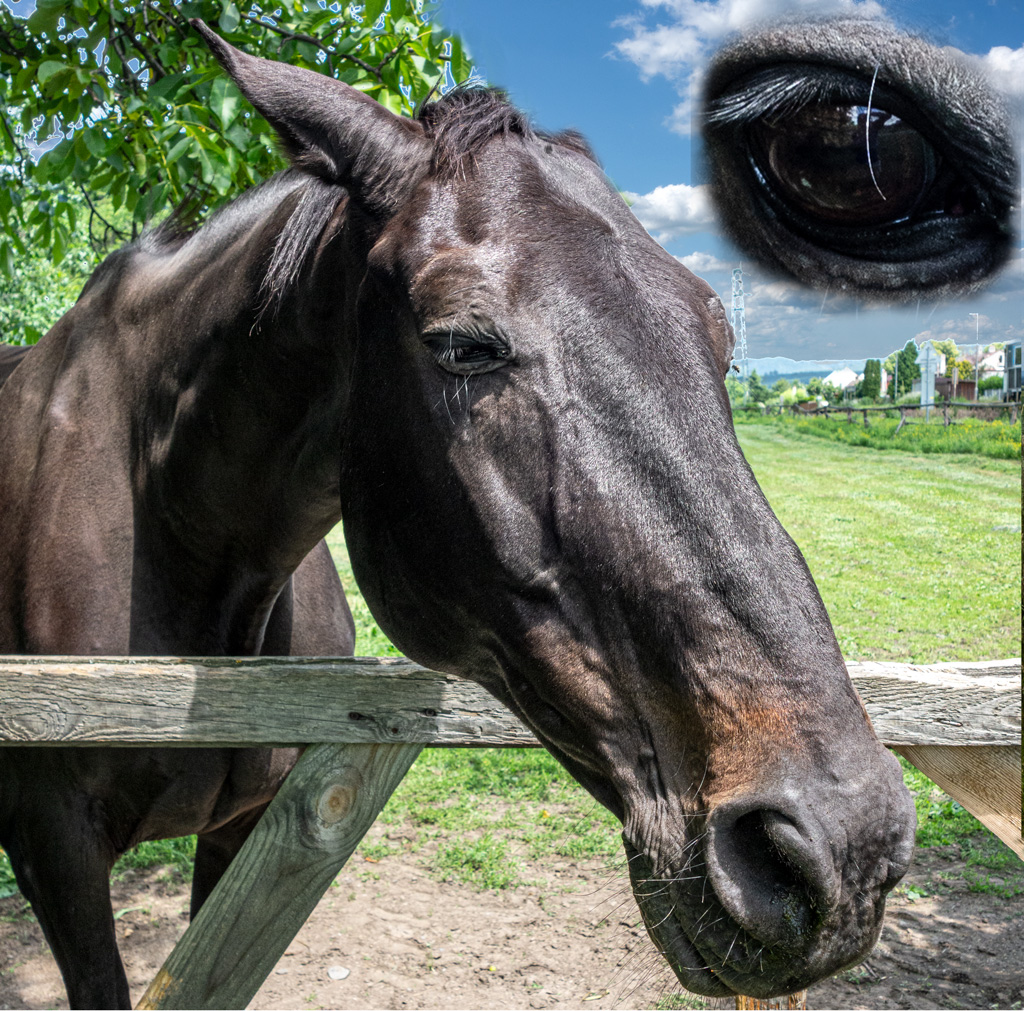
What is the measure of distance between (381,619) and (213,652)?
82 cm

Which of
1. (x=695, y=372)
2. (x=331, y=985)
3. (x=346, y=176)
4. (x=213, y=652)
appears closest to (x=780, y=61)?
(x=695, y=372)

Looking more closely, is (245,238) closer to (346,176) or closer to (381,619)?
(346,176)

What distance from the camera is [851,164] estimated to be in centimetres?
76

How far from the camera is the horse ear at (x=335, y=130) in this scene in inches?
66.9

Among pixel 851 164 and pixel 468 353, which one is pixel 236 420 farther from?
pixel 851 164

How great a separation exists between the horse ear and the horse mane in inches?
2.0

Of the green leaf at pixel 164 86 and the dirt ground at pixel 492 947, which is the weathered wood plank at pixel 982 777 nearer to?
the dirt ground at pixel 492 947

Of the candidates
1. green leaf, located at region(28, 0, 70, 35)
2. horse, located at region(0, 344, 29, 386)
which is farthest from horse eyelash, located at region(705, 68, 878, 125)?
horse, located at region(0, 344, 29, 386)

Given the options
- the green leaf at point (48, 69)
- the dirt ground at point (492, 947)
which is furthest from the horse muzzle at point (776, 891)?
the green leaf at point (48, 69)

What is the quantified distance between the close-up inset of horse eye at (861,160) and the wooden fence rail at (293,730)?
1291 millimetres

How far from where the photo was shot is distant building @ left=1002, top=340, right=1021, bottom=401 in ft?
2.23

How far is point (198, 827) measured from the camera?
2.42 meters

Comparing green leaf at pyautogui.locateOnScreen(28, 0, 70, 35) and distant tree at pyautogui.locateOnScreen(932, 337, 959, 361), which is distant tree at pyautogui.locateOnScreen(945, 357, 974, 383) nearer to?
distant tree at pyautogui.locateOnScreen(932, 337, 959, 361)

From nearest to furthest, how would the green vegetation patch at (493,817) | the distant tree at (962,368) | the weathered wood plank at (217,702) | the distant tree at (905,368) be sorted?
1. the distant tree at (962,368)
2. the distant tree at (905,368)
3. the weathered wood plank at (217,702)
4. the green vegetation patch at (493,817)
